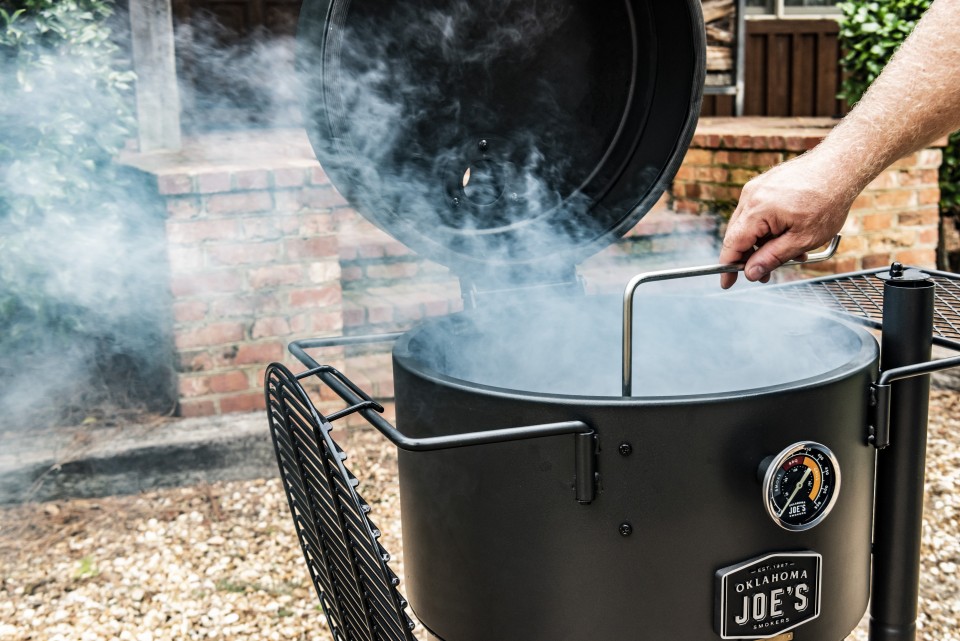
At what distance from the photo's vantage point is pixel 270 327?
11.2 feet

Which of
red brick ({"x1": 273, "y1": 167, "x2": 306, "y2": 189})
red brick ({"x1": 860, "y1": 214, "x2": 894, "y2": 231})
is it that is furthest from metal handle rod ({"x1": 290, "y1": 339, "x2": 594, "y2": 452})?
red brick ({"x1": 860, "y1": 214, "x2": 894, "y2": 231})

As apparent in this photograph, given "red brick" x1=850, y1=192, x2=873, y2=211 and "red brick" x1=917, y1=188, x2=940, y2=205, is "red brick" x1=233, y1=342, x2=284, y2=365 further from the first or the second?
"red brick" x1=917, y1=188, x2=940, y2=205

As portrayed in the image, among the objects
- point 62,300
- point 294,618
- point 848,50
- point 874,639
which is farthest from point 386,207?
point 848,50

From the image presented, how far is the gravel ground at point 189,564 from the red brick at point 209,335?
506mm

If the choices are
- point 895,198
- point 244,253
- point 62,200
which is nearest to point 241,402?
point 244,253

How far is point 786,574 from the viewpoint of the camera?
1.40 metres

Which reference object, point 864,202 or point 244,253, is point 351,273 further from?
point 864,202

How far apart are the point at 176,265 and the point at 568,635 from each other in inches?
89.5

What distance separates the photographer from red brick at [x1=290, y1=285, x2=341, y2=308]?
3.41 meters

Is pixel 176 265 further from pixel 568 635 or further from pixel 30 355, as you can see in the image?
pixel 568 635

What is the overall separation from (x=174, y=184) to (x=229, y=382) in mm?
731

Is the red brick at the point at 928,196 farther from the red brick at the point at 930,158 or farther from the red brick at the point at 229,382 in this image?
the red brick at the point at 229,382

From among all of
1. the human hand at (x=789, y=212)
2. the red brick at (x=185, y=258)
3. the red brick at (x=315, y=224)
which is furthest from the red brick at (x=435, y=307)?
the human hand at (x=789, y=212)

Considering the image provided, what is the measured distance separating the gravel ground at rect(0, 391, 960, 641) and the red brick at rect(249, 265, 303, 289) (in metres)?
0.71
